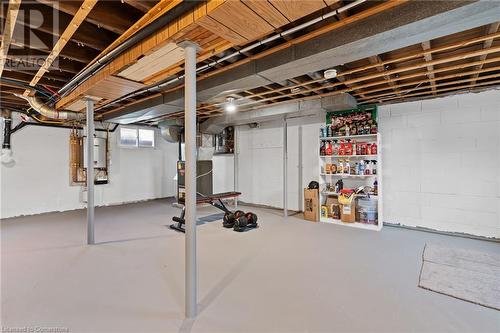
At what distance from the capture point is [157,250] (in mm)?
3391

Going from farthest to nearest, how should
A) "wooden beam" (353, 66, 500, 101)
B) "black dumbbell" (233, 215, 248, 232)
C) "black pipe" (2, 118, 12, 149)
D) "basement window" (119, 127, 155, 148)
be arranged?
"basement window" (119, 127, 155, 148) < "black pipe" (2, 118, 12, 149) < "black dumbbell" (233, 215, 248, 232) < "wooden beam" (353, 66, 500, 101)

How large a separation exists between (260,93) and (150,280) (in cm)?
313

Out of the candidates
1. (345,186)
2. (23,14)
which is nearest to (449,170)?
(345,186)

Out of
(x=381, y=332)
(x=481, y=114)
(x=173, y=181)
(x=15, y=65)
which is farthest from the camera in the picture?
(x=173, y=181)

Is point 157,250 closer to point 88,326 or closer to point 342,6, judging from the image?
A: point 88,326

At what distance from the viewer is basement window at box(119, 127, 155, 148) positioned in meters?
7.17

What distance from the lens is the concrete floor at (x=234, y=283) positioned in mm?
1898

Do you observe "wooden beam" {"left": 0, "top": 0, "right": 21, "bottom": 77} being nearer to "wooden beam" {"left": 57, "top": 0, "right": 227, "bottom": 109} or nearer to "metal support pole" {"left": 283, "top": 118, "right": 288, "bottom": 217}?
"wooden beam" {"left": 57, "top": 0, "right": 227, "bottom": 109}

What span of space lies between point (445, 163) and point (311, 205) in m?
2.43

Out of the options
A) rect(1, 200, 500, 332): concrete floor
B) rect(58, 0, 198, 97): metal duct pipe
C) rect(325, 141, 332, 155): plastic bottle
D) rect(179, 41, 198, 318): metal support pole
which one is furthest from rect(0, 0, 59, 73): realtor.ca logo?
rect(325, 141, 332, 155): plastic bottle

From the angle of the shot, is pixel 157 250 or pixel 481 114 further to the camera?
pixel 481 114

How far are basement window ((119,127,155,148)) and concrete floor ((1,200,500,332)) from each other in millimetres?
3430

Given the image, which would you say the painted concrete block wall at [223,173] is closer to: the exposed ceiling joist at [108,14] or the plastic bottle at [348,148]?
the plastic bottle at [348,148]

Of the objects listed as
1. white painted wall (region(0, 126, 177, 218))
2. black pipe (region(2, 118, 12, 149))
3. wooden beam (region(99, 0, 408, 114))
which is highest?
wooden beam (region(99, 0, 408, 114))
